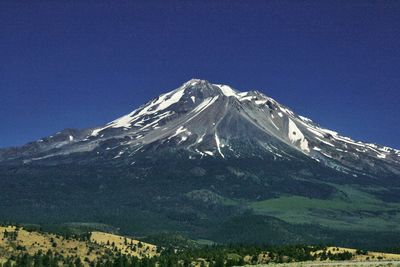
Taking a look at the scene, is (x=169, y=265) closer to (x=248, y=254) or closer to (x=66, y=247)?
(x=248, y=254)

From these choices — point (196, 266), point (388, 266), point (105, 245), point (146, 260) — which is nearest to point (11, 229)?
point (105, 245)

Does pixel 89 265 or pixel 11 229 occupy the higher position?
pixel 11 229

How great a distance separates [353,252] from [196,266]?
32381mm

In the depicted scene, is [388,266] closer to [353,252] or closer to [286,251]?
[353,252]

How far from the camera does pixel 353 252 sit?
5595 inches

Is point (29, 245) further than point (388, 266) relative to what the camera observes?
Yes

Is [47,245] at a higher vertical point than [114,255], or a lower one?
higher

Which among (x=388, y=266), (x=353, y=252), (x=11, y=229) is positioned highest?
(x=11, y=229)

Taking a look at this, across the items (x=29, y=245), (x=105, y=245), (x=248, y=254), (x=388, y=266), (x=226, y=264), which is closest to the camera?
(x=388, y=266)

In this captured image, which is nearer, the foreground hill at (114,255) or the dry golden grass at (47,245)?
the foreground hill at (114,255)

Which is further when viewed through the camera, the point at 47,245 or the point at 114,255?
the point at 114,255

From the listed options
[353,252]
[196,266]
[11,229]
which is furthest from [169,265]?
[11,229]

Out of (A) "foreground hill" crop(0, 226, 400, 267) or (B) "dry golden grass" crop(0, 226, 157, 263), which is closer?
(A) "foreground hill" crop(0, 226, 400, 267)

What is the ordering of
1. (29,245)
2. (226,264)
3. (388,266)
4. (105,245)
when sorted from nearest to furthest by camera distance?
(388,266), (226,264), (29,245), (105,245)
